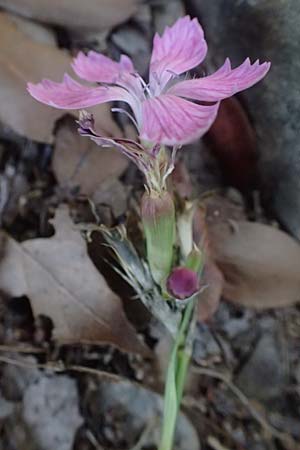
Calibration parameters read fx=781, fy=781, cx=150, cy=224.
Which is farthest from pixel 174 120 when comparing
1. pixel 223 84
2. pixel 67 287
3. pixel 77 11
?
pixel 77 11

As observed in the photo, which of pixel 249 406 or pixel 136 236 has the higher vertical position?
pixel 136 236

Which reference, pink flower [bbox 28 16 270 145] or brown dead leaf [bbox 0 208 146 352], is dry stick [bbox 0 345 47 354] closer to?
brown dead leaf [bbox 0 208 146 352]

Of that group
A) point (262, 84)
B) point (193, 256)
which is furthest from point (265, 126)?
point (193, 256)

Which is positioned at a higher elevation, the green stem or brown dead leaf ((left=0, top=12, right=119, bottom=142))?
brown dead leaf ((left=0, top=12, right=119, bottom=142))

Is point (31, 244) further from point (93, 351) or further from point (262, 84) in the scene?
point (262, 84)

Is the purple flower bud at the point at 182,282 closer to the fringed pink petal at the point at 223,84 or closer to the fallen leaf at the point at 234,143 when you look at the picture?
the fringed pink petal at the point at 223,84

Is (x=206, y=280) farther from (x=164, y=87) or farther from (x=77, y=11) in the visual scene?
(x=77, y=11)

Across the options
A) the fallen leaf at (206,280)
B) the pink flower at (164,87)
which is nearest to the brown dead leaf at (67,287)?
the fallen leaf at (206,280)

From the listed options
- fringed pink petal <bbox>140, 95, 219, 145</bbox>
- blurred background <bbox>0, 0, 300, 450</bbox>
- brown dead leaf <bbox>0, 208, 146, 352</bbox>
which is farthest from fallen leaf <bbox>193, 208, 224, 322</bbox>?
fringed pink petal <bbox>140, 95, 219, 145</bbox>
